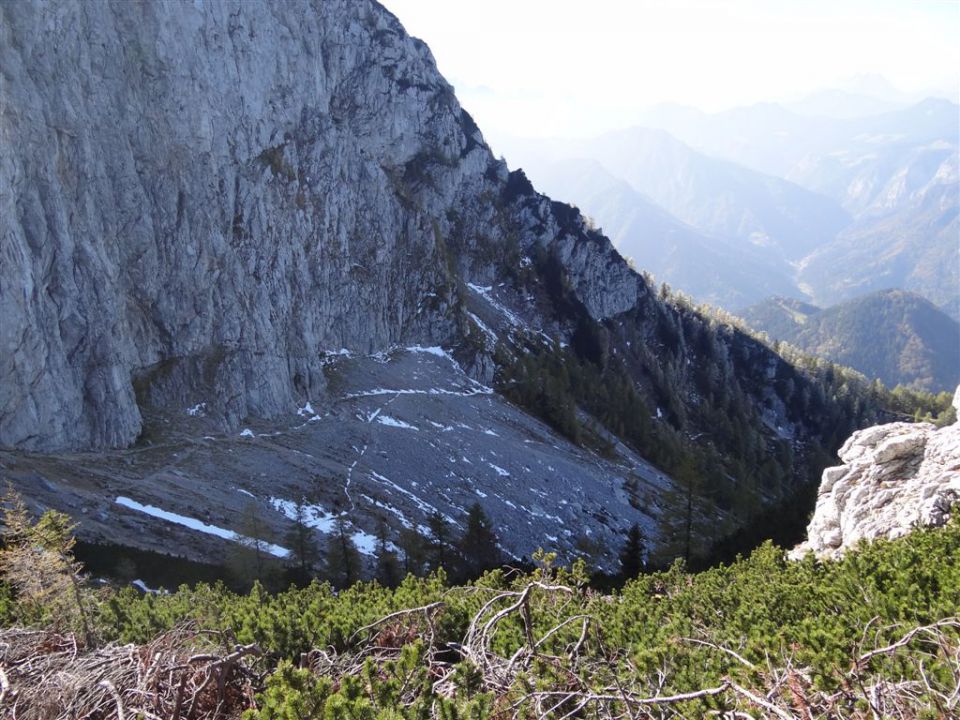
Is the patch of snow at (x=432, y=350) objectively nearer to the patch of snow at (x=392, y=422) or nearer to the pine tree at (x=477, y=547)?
the patch of snow at (x=392, y=422)

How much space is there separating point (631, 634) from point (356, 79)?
119 m

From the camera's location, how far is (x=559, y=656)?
8430 millimetres

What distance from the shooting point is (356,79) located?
368 feet

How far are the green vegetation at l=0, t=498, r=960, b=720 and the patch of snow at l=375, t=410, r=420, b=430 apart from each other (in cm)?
6220

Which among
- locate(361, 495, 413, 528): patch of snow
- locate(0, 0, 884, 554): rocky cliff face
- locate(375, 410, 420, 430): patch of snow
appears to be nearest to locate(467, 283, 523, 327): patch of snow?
locate(0, 0, 884, 554): rocky cliff face

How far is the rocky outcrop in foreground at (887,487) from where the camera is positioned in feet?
61.7

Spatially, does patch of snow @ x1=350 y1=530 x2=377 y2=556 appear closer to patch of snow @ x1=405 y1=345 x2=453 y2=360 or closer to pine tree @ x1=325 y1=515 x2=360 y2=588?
pine tree @ x1=325 y1=515 x2=360 y2=588

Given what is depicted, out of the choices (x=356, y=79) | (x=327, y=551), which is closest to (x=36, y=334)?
(x=327, y=551)

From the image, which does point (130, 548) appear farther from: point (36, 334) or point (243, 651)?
point (243, 651)

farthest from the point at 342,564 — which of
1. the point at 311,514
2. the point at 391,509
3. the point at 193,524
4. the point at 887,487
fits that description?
the point at 887,487

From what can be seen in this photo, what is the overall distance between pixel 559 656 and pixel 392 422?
233 feet

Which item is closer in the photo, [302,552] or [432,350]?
[302,552]

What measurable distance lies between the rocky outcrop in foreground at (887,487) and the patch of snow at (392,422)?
2198 inches

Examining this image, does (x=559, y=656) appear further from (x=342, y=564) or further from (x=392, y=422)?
(x=392, y=422)
